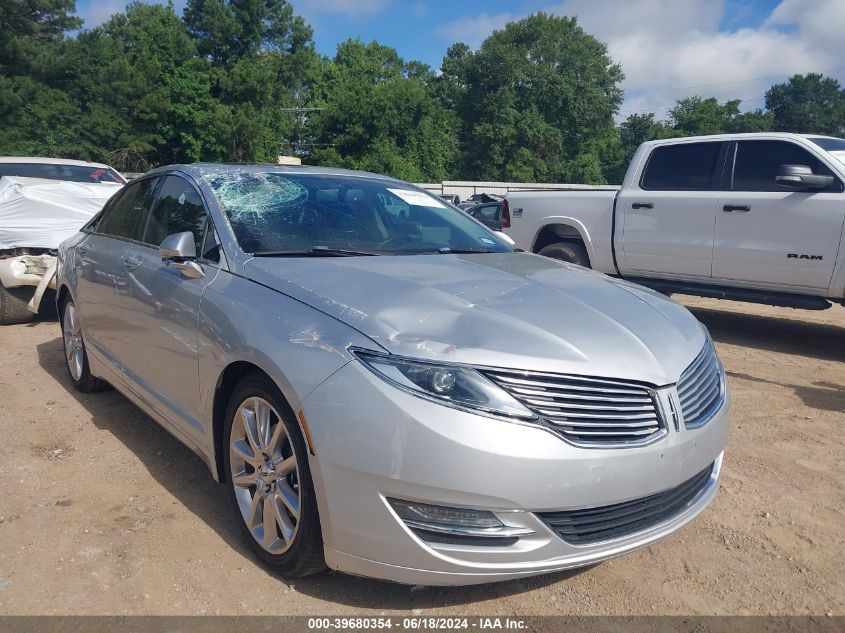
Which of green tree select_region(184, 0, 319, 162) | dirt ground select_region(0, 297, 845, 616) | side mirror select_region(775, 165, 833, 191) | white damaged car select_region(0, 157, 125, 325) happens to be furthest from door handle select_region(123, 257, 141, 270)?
green tree select_region(184, 0, 319, 162)

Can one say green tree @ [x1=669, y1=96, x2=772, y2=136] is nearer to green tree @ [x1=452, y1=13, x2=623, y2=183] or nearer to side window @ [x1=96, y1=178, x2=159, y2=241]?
green tree @ [x1=452, y1=13, x2=623, y2=183]

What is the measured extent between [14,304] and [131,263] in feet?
14.5

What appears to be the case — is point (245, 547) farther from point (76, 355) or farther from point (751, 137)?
point (751, 137)

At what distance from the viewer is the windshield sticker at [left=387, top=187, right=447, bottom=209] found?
4.11 m

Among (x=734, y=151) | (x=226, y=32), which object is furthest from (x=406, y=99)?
(x=734, y=151)

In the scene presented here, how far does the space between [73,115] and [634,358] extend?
3953cm

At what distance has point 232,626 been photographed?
243 centimetres

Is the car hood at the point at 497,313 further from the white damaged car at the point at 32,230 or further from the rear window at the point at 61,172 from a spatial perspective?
the rear window at the point at 61,172

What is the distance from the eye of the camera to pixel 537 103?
55.1 m

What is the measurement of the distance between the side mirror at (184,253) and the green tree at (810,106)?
85.8 m

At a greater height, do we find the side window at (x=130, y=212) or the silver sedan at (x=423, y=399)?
the side window at (x=130, y=212)

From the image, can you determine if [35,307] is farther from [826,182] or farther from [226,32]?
[226,32]

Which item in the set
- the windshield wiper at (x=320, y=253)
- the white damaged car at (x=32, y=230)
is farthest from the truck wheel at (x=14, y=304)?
the windshield wiper at (x=320, y=253)

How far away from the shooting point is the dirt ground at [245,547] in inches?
102
